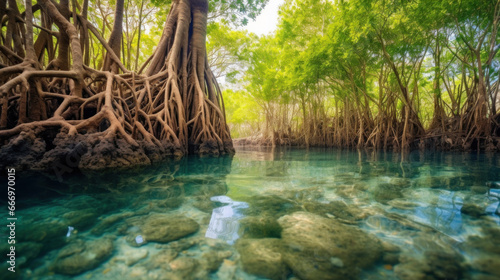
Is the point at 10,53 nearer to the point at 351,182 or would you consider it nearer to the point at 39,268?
the point at 39,268

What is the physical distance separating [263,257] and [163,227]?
0.73m

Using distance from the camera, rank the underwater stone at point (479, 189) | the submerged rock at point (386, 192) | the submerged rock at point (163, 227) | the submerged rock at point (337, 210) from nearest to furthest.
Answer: the submerged rock at point (163, 227) < the submerged rock at point (337, 210) < the submerged rock at point (386, 192) < the underwater stone at point (479, 189)

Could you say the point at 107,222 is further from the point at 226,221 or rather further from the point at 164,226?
the point at 226,221

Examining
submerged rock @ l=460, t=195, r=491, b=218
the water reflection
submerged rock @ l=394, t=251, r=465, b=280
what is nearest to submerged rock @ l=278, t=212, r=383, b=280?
submerged rock @ l=394, t=251, r=465, b=280

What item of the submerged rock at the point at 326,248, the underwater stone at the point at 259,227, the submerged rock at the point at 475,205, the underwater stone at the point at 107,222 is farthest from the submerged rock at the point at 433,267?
the underwater stone at the point at 107,222

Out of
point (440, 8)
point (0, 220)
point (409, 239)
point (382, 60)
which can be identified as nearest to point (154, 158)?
point (0, 220)

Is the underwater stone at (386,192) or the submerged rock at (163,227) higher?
the underwater stone at (386,192)

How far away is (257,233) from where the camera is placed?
1313 mm

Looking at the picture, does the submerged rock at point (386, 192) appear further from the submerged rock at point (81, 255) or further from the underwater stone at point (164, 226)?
the submerged rock at point (81, 255)

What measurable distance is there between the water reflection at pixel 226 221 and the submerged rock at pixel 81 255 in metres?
0.54

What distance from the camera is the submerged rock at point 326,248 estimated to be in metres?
0.95

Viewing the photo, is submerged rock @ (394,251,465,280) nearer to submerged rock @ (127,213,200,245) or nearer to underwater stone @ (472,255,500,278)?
underwater stone @ (472,255,500,278)

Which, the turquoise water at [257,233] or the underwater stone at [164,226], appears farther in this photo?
the underwater stone at [164,226]

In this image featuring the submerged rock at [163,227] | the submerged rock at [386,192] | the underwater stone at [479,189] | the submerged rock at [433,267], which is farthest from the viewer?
the underwater stone at [479,189]
